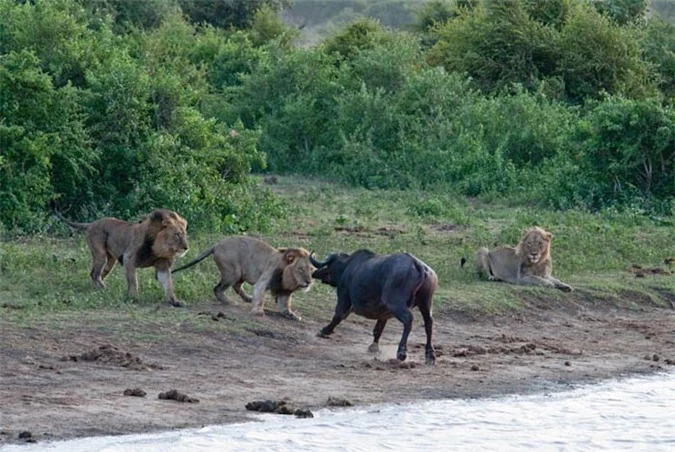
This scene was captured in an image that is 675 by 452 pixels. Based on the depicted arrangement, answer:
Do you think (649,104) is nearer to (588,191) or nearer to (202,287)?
(588,191)

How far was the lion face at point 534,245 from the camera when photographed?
12586 millimetres

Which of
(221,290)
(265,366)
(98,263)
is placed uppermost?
(98,263)

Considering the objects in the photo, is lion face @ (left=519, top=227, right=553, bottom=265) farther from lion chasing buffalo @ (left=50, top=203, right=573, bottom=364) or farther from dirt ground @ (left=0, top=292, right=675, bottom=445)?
lion chasing buffalo @ (left=50, top=203, right=573, bottom=364)

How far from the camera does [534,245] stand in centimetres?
1277

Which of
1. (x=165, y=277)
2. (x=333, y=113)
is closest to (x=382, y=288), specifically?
(x=165, y=277)

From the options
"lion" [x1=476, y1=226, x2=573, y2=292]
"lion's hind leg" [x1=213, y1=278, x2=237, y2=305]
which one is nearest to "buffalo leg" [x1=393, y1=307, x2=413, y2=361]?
"lion's hind leg" [x1=213, y1=278, x2=237, y2=305]

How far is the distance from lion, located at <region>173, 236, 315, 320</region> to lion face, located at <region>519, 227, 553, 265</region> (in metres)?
2.76

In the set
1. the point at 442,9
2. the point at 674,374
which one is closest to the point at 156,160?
the point at 674,374

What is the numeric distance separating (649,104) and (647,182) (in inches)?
37.8

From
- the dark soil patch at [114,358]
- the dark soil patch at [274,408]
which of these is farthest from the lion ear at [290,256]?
the dark soil patch at [274,408]

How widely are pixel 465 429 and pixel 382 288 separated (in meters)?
1.51

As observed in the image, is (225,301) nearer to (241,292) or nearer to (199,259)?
(241,292)

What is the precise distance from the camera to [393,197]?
698 inches

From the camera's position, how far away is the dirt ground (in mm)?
7652
